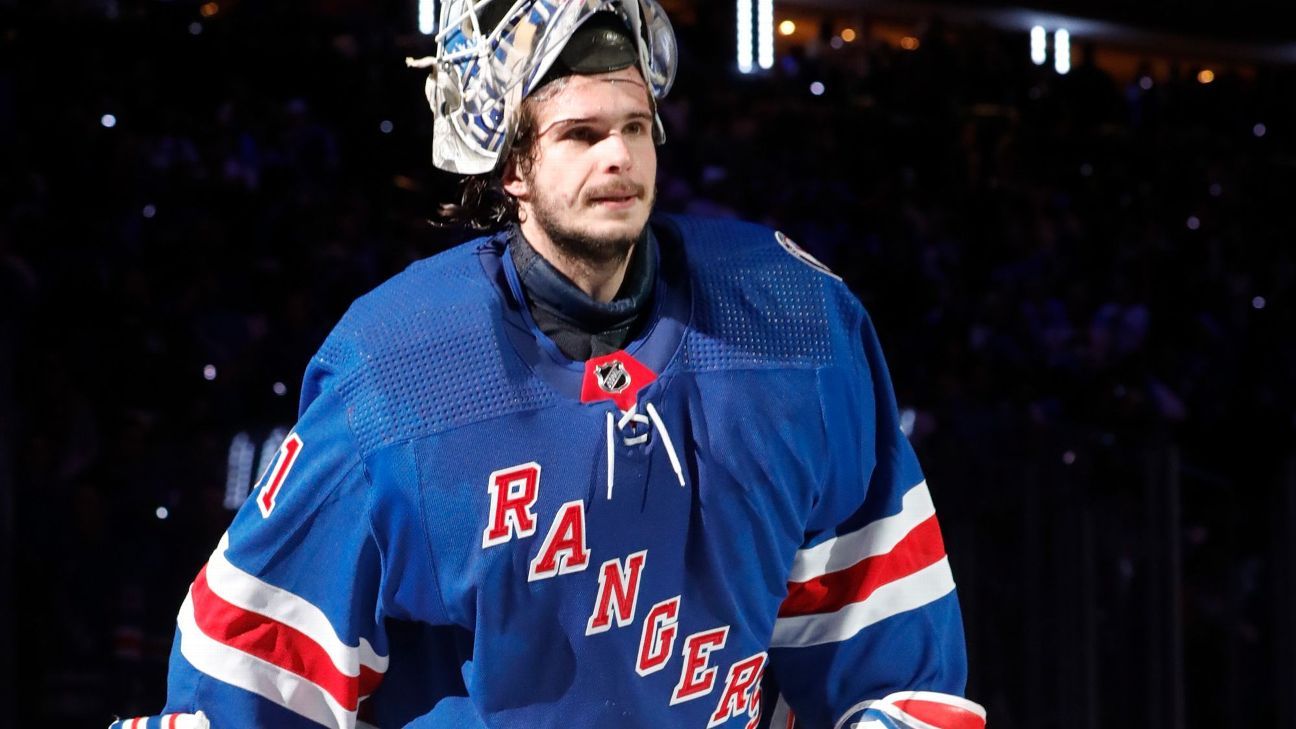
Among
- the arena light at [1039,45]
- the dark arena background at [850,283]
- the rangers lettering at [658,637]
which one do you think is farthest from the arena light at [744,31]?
the rangers lettering at [658,637]

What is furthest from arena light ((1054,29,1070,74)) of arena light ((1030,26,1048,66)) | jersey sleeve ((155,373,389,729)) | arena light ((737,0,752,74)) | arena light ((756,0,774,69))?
jersey sleeve ((155,373,389,729))

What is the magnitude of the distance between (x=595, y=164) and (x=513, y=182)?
14 cm

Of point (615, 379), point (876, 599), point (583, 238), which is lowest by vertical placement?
point (876, 599)

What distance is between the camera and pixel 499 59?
1644mm

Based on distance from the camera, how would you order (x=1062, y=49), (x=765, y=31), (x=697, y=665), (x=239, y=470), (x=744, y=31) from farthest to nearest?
(x=1062, y=49) < (x=765, y=31) < (x=744, y=31) < (x=239, y=470) < (x=697, y=665)

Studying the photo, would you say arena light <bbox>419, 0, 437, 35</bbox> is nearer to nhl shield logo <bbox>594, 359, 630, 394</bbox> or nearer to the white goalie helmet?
the white goalie helmet

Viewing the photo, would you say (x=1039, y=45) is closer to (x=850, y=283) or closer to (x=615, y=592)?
(x=850, y=283)

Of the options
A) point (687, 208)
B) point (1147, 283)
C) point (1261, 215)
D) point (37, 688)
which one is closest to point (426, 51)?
point (687, 208)

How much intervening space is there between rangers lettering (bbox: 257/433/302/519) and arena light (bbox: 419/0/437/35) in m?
5.66

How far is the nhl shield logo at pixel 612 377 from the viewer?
1651mm

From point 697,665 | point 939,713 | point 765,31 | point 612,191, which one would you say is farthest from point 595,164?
point 765,31

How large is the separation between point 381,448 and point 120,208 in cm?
385

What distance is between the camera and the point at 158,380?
4.61 metres

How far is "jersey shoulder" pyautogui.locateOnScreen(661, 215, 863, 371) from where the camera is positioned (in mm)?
1709
